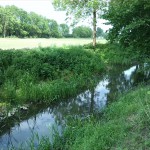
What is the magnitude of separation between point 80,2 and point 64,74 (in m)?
16.9

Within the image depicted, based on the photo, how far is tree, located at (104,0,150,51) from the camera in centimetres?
1120

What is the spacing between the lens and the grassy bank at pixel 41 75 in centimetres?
1164

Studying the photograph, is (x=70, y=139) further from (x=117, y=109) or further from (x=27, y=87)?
(x=27, y=87)

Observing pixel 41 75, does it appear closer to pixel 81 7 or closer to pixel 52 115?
pixel 52 115

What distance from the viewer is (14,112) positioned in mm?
10141

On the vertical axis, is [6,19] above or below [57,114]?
above

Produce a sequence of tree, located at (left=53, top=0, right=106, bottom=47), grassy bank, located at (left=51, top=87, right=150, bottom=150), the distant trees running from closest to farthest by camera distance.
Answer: grassy bank, located at (left=51, top=87, right=150, bottom=150), tree, located at (left=53, top=0, right=106, bottom=47), the distant trees

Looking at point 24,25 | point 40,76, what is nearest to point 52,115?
point 40,76

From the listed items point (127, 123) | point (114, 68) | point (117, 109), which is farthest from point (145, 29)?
point (114, 68)

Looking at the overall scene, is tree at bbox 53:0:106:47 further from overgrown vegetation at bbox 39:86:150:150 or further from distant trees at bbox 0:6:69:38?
distant trees at bbox 0:6:69:38

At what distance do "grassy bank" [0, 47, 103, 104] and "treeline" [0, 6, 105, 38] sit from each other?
5428cm

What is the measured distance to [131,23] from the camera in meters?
11.0

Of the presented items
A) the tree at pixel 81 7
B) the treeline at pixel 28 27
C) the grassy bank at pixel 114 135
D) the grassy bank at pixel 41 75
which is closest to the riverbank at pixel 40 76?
the grassy bank at pixel 41 75

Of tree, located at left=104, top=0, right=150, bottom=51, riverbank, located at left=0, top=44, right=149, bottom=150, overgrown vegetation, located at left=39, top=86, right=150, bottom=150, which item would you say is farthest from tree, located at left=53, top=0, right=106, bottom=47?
overgrown vegetation, located at left=39, top=86, right=150, bottom=150
